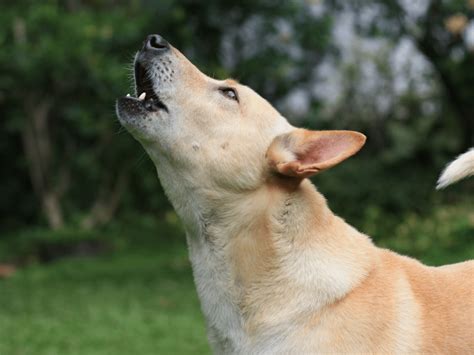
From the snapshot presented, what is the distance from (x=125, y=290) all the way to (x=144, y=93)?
21.5 feet

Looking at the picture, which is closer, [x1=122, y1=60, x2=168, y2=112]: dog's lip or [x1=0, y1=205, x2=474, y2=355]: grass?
[x1=122, y1=60, x2=168, y2=112]: dog's lip

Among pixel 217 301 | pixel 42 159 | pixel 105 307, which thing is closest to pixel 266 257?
pixel 217 301

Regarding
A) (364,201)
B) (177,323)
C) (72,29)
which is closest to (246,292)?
(177,323)

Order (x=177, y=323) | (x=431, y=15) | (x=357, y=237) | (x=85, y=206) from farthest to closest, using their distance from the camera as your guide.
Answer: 1. (x=85, y=206)
2. (x=431, y=15)
3. (x=177, y=323)
4. (x=357, y=237)

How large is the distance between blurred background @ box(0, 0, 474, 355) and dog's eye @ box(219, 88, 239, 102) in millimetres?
4432

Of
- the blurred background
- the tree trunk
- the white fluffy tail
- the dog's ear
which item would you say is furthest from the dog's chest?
the tree trunk

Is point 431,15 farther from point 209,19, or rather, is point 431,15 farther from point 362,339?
point 362,339

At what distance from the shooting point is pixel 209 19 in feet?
40.3

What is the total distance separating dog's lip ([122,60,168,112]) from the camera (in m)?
3.73

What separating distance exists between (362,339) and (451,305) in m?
0.47

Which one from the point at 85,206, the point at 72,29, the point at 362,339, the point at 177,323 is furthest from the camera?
the point at 85,206

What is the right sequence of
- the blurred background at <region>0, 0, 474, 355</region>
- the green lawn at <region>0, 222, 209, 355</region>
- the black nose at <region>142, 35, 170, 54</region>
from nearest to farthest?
the black nose at <region>142, 35, 170, 54</region> → the green lawn at <region>0, 222, 209, 355</region> → the blurred background at <region>0, 0, 474, 355</region>

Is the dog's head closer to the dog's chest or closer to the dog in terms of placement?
the dog

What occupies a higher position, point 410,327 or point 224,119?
point 224,119
